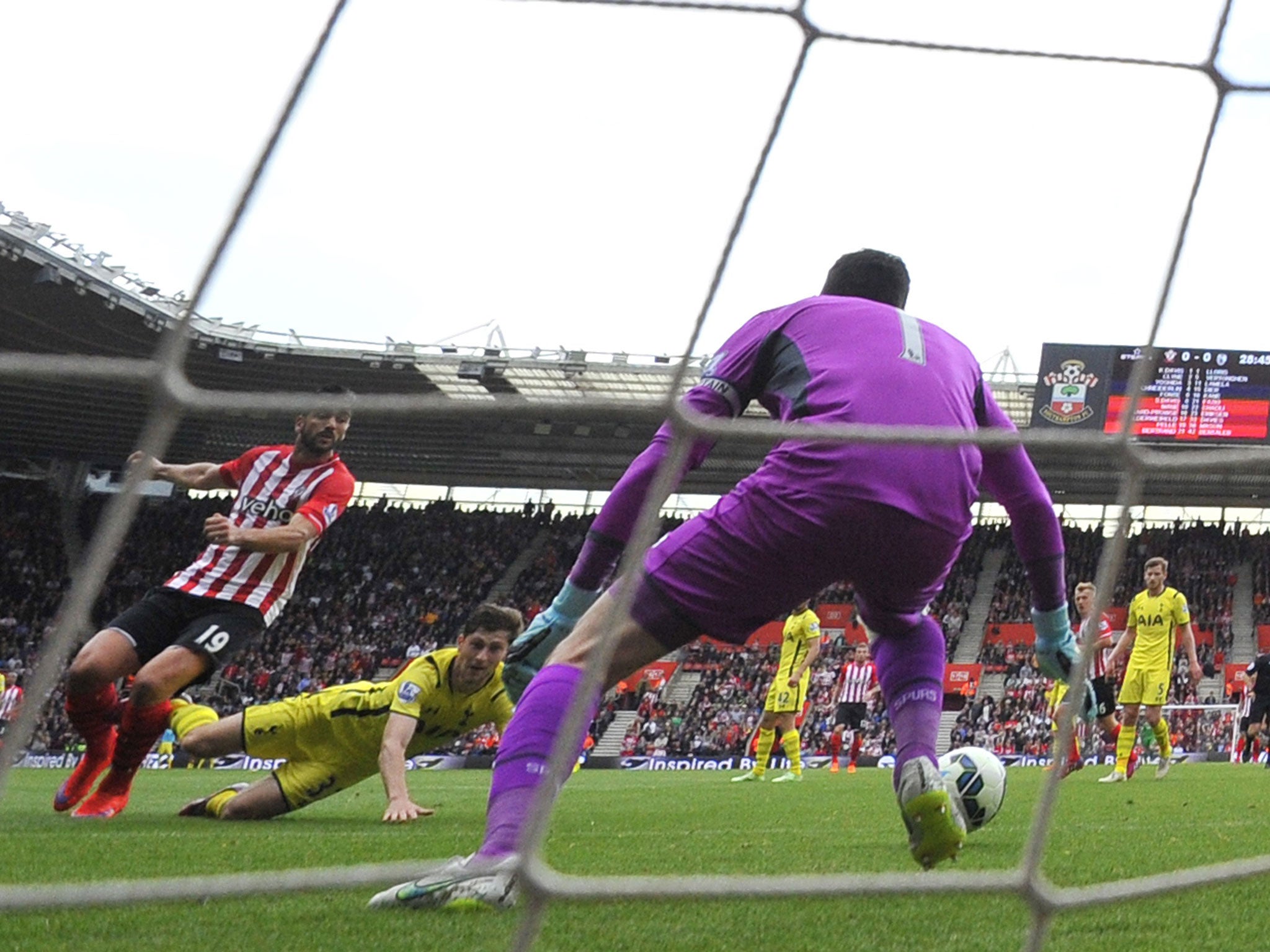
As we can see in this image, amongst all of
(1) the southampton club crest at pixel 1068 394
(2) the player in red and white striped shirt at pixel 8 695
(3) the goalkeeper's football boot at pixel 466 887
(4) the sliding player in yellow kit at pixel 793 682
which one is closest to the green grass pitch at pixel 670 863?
(3) the goalkeeper's football boot at pixel 466 887

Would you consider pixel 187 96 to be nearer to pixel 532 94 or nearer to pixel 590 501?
pixel 532 94

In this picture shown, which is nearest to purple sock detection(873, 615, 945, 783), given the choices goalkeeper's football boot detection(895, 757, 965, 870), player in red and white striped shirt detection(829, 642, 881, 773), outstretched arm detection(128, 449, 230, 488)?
goalkeeper's football boot detection(895, 757, 965, 870)

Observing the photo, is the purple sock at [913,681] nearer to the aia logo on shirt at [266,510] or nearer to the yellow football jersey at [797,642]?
the aia logo on shirt at [266,510]

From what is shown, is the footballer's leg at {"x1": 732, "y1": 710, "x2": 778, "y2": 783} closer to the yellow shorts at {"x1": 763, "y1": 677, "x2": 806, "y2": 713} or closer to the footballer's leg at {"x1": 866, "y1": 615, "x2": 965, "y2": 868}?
the yellow shorts at {"x1": 763, "y1": 677, "x2": 806, "y2": 713}

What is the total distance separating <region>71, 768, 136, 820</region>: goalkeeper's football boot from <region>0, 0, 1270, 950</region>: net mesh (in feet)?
8.19

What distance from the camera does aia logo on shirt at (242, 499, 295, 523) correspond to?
352cm

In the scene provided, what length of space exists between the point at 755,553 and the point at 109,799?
2.76 meters

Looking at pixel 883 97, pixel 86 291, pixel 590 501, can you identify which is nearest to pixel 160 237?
pixel 883 97

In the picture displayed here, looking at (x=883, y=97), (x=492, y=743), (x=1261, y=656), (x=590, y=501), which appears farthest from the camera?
(x=492, y=743)

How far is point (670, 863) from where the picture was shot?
110 inches

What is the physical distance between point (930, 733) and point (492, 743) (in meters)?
12.0

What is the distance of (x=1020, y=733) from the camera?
40.0 ft

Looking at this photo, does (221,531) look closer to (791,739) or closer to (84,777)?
(84,777)

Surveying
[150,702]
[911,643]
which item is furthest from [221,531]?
[911,643]
